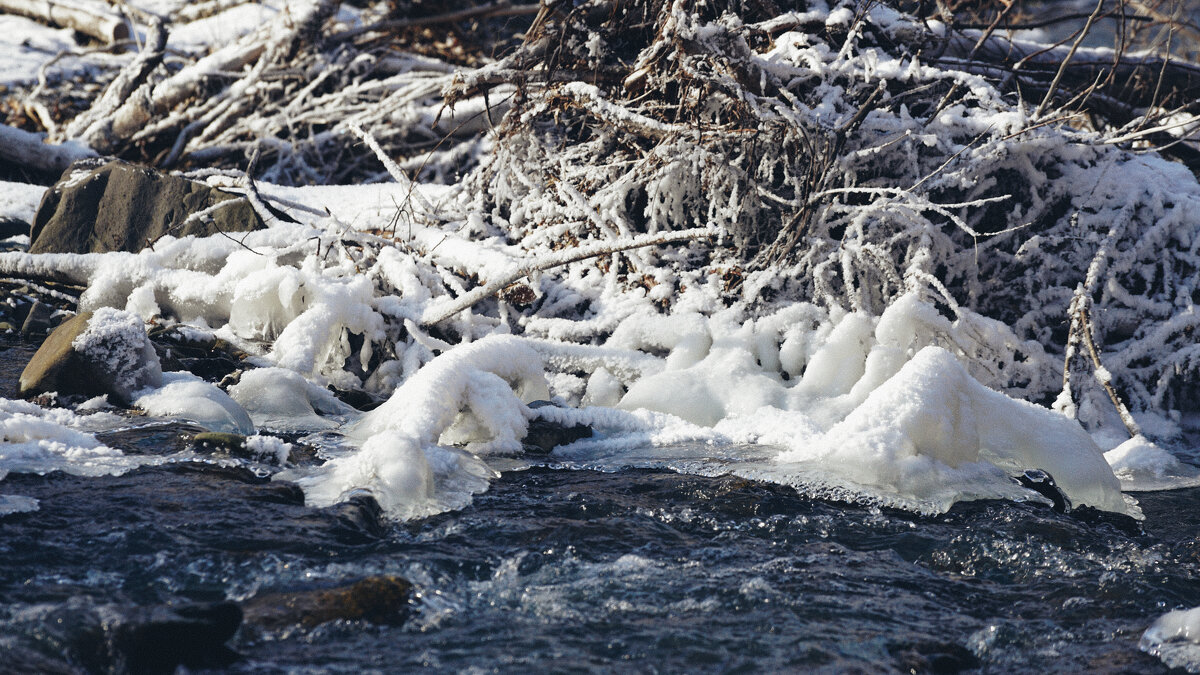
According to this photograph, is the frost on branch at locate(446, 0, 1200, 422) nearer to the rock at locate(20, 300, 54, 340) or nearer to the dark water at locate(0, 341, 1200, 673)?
the dark water at locate(0, 341, 1200, 673)

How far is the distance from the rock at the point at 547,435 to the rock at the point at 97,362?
A: 5.50ft

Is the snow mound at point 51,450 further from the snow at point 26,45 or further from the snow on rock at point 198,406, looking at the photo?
the snow at point 26,45

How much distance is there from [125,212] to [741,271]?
12.6ft

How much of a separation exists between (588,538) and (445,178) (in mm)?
5392

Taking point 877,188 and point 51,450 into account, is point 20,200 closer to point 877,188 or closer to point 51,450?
point 51,450

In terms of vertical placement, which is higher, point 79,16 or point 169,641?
point 79,16

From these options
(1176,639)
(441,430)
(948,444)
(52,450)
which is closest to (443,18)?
(441,430)

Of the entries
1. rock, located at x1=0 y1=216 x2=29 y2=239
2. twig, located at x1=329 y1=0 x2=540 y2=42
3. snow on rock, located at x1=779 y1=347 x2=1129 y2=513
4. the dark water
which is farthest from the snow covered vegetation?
twig, located at x1=329 y1=0 x2=540 y2=42

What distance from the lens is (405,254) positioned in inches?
219

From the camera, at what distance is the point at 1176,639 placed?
8.11 feet

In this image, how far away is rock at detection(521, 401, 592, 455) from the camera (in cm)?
405

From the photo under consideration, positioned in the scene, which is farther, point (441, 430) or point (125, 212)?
point (125, 212)

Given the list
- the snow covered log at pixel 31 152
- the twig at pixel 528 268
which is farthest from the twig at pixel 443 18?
the twig at pixel 528 268

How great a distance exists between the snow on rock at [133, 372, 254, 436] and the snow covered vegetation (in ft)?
0.11
